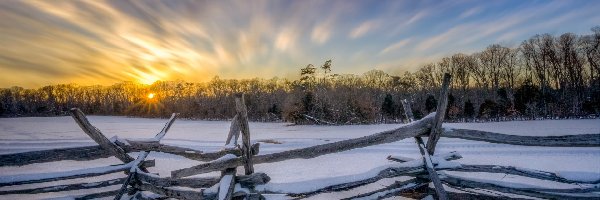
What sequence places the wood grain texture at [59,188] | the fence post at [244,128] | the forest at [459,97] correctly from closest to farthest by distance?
1. the fence post at [244,128]
2. the wood grain texture at [59,188]
3. the forest at [459,97]

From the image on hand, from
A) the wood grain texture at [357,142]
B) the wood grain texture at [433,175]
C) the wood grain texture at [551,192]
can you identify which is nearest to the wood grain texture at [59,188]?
the wood grain texture at [357,142]

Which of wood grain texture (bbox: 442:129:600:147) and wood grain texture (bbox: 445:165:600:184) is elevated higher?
wood grain texture (bbox: 442:129:600:147)

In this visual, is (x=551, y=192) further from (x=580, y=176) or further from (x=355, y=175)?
(x=355, y=175)

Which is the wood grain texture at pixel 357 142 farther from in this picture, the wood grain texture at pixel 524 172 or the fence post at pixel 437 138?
the wood grain texture at pixel 524 172

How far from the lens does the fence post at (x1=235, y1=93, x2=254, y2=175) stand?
368 centimetres

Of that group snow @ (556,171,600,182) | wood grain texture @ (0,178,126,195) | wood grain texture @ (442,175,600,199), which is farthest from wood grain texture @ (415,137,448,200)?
wood grain texture @ (0,178,126,195)

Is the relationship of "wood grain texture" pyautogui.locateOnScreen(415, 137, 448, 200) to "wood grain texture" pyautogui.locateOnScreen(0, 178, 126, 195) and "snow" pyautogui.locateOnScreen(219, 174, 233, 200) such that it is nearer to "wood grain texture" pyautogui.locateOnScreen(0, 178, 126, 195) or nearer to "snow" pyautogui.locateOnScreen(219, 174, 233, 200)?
"snow" pyautogui.locateOnScreen(219, 174, 233, 200)

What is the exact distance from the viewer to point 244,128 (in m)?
3.81

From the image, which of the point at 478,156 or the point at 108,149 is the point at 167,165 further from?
the point at 478,156

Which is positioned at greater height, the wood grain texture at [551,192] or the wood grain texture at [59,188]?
the wood grain texture at [551,192]

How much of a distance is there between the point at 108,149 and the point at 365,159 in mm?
7360

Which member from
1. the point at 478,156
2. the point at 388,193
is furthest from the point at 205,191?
the point at 478,156

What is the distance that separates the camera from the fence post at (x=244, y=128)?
3682 millimetres

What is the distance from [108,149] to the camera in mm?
4766
